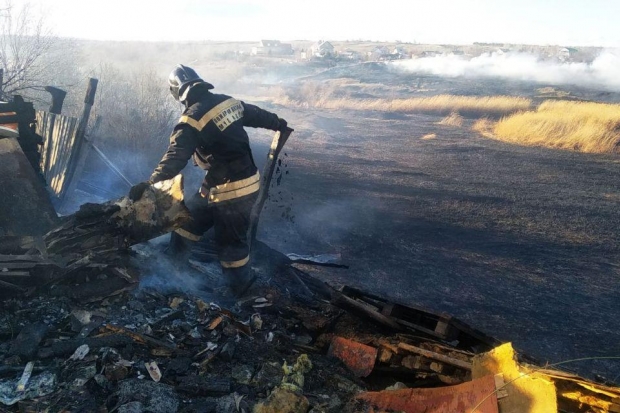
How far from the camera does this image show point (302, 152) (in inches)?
508

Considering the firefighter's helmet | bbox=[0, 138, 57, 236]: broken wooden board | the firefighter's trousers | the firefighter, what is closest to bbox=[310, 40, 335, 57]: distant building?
the firefighter's helmet

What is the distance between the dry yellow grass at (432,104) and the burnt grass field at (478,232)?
737cm

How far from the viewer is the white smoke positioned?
3319cm

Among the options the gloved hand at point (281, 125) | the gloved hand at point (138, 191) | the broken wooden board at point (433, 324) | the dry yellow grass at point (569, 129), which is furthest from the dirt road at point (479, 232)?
the gloved hand at point (138, 191)

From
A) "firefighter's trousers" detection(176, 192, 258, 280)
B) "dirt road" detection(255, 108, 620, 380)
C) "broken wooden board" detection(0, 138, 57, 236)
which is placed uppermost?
"broken wooden board" detection(0, 138, 57, 236)

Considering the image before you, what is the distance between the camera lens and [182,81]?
13.7 ft

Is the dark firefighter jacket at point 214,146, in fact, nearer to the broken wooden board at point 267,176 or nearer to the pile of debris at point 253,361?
the broken wooden board at point 267,176

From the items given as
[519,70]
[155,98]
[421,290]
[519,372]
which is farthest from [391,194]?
[519,70]

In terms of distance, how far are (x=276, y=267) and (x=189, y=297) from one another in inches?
54.1

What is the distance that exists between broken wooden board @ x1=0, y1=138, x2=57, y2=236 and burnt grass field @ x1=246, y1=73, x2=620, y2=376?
3.35 metres

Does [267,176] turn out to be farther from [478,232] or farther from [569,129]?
[569,129]

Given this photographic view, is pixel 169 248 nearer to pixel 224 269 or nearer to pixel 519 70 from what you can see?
pixel 224 269

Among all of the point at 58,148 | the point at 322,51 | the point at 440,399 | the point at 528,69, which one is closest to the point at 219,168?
the point at 440,399

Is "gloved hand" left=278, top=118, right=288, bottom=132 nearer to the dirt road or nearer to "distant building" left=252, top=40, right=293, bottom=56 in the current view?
the dirt road
